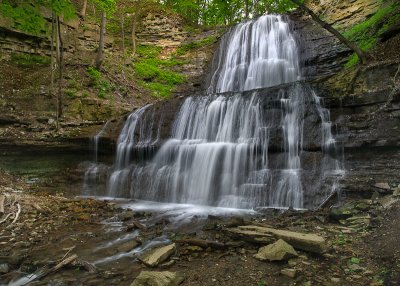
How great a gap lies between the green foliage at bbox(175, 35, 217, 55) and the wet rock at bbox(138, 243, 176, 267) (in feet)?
59.1

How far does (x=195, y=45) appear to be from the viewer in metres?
21.4

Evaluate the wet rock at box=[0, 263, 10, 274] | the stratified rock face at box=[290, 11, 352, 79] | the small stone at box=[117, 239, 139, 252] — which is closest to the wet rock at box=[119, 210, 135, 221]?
the small stone at box=[117, 239, 139, 252]

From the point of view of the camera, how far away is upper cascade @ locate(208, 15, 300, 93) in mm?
15047

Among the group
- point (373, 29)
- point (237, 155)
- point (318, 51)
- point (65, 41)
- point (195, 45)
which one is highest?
point (195, 45)

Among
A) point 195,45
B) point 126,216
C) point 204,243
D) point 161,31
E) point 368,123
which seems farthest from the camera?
point 161,31

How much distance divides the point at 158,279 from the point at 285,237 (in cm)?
195

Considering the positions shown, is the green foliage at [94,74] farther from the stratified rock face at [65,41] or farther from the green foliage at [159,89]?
the green foliage at [159,89]

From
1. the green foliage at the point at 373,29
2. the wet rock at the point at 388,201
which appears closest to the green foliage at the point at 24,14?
the wet rock at the point at 388,201

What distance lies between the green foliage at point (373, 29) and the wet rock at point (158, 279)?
1004 centimetres

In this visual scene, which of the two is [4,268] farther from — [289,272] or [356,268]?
[356,268]

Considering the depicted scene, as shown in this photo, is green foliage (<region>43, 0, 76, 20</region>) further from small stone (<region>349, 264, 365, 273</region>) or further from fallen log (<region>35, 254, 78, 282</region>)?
small stone (<region>349, 264, 365, 273</region>)

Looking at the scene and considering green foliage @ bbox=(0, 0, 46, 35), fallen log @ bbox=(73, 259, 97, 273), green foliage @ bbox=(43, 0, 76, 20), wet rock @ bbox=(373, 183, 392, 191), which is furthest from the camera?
green foliage @ bbox=(0, 0, 46, 35)

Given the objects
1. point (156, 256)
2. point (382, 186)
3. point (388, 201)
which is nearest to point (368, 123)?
point (382, 186)

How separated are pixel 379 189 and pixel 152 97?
1269cm
